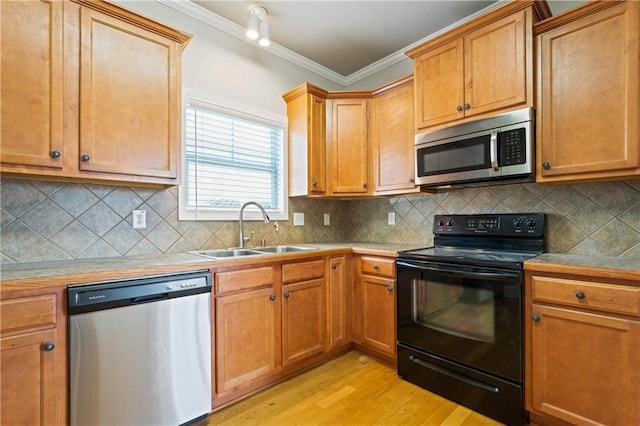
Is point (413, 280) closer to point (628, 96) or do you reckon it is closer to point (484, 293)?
point (484, 293)

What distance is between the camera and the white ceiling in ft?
7.49

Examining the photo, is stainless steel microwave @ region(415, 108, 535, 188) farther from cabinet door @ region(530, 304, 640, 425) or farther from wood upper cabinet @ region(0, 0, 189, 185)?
wood upper cabinet @ region(0, 0, 189, 185)

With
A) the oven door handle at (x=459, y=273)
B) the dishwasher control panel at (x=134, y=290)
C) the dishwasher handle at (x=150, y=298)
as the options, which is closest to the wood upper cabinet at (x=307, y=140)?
the oven door handle at (x=459, y=273)

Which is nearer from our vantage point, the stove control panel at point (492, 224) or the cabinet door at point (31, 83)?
the cabinet door at point (31, 83)

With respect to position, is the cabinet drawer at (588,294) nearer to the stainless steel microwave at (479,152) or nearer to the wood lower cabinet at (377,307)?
the stainless steel microwave at (479,152)

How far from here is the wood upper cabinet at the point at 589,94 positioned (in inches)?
61.8

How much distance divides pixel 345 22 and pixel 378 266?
2.02m

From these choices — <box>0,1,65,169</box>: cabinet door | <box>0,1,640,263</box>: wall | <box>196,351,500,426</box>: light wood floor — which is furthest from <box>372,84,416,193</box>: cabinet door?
<box>0,1,65,169</box>: cabinet door

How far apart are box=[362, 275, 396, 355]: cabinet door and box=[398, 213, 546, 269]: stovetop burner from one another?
0.32 metres

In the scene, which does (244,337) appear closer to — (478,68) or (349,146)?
(349,146)

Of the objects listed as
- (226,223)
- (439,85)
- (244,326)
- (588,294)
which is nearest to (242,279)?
(244,326)

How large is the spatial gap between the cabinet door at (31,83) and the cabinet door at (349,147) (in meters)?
1.96

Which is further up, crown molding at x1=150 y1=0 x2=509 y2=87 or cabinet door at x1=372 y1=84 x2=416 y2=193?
crown molding at x1=150 y1=0 x2=509 y2=87

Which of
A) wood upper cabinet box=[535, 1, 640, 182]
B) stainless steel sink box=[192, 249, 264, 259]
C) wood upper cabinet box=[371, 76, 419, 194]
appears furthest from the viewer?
wood upper cabinet box=[371, 76, 419, 194]
